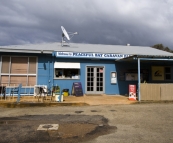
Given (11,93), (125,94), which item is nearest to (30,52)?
(11,93)

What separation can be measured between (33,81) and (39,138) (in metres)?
8.85

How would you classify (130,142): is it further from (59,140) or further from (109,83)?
(109,83)

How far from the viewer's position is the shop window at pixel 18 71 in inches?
526

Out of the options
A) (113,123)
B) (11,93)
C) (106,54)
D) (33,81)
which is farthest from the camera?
(106,54)

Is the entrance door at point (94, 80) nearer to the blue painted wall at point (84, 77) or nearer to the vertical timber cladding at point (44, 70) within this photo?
the blue painted wall at point (84, 77)

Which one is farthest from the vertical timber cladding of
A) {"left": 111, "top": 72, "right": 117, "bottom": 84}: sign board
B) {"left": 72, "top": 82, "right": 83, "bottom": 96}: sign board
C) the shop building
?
{"left": 111, "top": 72, "right": 117, "bottom": 84}: sign board

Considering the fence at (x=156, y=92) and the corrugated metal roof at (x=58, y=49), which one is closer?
the fence at (x=156, y=92)

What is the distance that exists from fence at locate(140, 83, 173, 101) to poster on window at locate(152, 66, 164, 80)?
143 inches

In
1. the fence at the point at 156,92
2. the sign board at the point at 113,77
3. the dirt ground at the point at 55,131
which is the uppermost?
the sign board at the point at 113,77

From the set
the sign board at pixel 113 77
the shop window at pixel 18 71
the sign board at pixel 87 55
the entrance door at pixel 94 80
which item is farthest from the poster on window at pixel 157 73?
the shop window at pixel 18 71

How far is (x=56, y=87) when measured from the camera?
13875 mm

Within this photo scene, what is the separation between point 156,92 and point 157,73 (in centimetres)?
433

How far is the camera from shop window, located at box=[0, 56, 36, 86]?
13352 millimetres

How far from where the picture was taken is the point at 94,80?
14.8m
